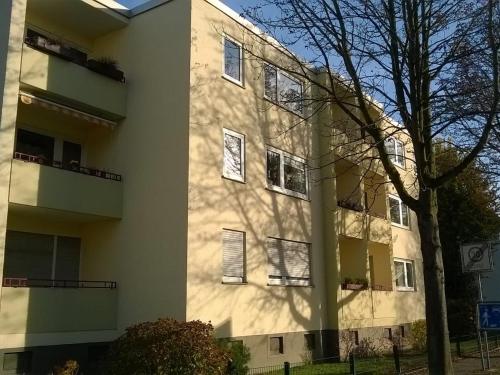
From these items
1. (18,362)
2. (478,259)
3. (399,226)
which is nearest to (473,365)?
(478,259)

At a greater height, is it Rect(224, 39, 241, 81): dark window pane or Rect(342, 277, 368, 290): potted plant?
Rect(224, 39, 241, 81): dark window pane

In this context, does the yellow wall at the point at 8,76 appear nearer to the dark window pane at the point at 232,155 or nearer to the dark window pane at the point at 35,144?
the dark window pane at the point at 35,144

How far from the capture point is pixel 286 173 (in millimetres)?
20359

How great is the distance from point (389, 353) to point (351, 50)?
13.0 m

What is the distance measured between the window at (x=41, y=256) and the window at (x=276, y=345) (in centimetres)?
622

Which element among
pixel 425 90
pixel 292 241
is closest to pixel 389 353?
pixel 292 241

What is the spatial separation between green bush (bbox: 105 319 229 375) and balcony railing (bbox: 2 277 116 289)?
2844mm

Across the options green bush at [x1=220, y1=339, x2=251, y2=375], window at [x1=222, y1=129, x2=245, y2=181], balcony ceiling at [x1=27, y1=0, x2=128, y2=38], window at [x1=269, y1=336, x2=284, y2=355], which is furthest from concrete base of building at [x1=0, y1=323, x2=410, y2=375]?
balcony ceiling at [x1=27, y1=0, x2=128, y2=38]

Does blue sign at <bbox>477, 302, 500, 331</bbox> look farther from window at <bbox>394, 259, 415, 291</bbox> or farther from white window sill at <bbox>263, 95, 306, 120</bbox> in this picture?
window at <bbox>394, 259, 415, 291</bbox>

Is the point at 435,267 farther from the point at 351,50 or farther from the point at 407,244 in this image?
the point at 407,244

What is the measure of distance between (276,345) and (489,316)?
6.37m

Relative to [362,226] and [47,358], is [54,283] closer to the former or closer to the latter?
[47,358]

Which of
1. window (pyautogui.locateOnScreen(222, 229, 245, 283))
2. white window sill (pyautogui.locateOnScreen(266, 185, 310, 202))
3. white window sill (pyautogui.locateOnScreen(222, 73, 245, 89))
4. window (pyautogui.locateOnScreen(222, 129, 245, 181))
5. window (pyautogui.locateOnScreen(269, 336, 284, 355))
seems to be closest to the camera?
window (pyautogui.locateOnScreen(222, 229, 245, 283))

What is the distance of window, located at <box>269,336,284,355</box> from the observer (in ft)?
58.5
